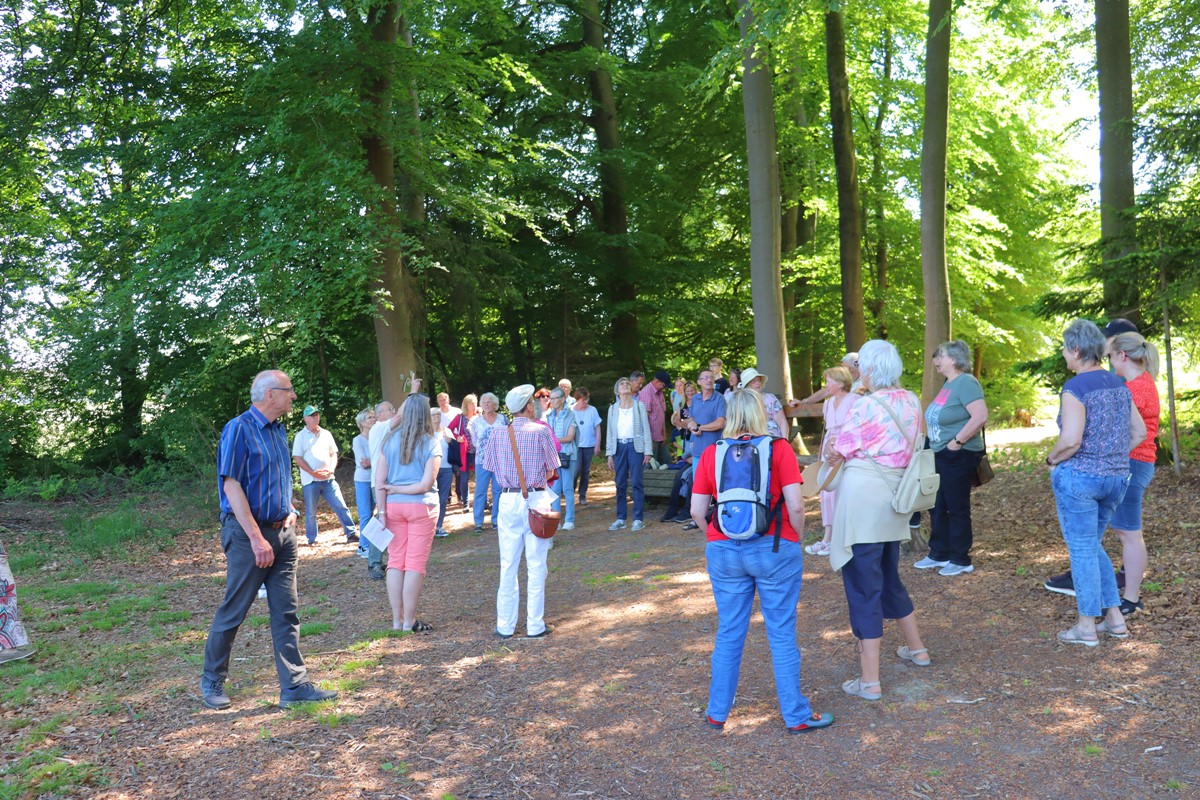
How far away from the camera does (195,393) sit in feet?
57.0

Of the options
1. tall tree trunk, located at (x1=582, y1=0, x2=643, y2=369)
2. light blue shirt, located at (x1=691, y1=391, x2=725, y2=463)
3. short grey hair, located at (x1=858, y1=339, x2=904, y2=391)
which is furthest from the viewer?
tall tree trunk, located at (x1=582, y1=0, x2=643, y2=369)

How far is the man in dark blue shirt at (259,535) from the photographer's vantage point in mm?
5352

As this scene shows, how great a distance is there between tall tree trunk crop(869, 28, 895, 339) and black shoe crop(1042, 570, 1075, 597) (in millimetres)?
13345

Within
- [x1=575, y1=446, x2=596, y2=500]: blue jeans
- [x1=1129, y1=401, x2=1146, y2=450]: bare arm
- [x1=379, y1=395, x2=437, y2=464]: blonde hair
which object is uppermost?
[x1=379, y1=395, x2=437, y2=464]: blonde hair

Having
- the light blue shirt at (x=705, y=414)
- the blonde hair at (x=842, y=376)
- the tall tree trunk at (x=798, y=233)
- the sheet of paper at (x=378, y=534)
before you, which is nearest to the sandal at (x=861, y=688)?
the blonde hair at (x=842, y=376)

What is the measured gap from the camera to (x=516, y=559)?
273 inches

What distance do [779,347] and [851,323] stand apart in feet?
9.18

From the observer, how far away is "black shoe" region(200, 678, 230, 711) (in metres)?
5.56

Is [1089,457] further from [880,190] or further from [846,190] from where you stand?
[880,190]

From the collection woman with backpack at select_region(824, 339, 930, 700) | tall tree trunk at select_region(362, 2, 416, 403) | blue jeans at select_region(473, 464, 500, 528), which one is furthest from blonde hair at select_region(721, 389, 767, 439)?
tall tree trunk at select_region(362, 2, 416, 403)

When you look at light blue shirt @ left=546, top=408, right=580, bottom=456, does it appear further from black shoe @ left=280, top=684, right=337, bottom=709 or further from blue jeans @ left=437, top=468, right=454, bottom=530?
black shoe @ left=280, top=684, right=337, bottom=709

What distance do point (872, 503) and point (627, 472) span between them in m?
6.97

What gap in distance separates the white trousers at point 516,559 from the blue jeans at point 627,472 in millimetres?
4740

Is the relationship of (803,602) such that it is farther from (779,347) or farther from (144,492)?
(144,492)
